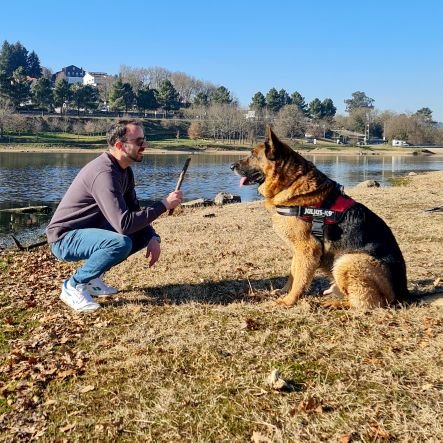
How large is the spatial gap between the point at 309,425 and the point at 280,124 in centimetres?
11223

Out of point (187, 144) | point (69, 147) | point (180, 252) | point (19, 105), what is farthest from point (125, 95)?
point (180, 252)

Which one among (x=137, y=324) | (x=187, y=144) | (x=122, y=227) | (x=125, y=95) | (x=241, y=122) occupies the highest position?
(x=125, y=95)

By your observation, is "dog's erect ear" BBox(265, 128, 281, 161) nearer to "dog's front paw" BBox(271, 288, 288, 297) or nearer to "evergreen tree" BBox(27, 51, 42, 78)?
"dog's front paw" BBox(271, 288, 288, 297)

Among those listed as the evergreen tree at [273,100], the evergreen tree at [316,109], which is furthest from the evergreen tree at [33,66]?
the evergreen tree at [316,109]

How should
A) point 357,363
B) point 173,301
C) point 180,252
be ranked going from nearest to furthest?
point 357,363 → point 173,301 → point 180,252

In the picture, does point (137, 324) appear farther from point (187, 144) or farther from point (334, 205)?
point (187, 144)

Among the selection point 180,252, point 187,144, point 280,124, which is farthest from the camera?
point 280,124

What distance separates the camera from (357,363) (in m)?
3.65

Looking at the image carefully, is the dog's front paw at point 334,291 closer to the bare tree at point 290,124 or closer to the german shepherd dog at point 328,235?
the german shepherd dog at point 328,235

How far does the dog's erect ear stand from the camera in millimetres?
4945

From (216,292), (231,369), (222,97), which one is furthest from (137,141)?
(222,97)

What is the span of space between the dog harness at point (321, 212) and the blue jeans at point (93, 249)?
1895 millimetres

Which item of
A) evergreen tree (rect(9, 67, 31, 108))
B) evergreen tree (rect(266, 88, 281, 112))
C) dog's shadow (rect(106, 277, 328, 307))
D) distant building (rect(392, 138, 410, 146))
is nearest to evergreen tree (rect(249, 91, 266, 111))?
evergreen tree (rect(266, 88, 281, 112))

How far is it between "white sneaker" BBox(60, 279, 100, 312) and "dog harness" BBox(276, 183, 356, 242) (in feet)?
8.27
